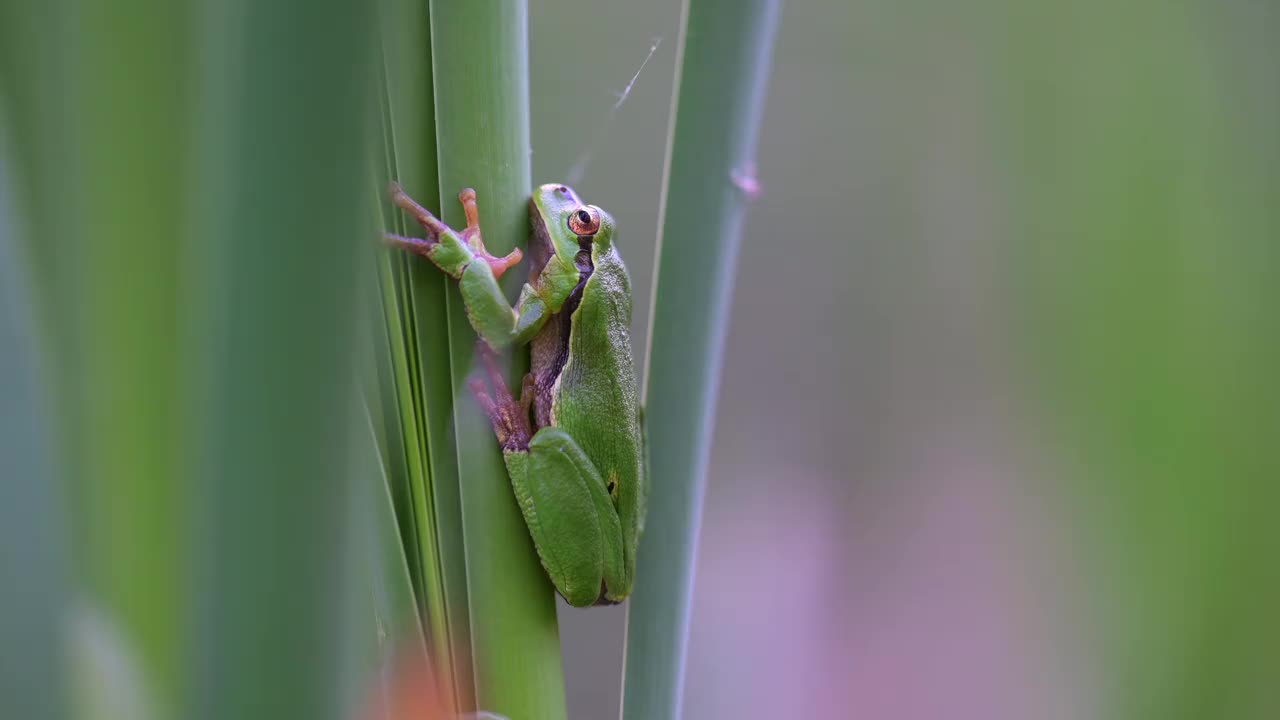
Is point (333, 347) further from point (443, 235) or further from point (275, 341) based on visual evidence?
point (443, 235)

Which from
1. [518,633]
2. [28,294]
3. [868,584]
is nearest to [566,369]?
[518,633]

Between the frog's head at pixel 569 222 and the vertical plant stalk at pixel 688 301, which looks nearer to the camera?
the vertical plant stalk at pixel 688 301

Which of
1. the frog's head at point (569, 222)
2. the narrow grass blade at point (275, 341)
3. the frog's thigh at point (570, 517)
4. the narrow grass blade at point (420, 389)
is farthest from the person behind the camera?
the frog's head at point (569, 222)

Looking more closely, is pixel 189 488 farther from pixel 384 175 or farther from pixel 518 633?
pixel 518 633

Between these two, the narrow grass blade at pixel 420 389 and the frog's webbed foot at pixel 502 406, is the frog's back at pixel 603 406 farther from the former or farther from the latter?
the narrow grass blade at pixel 420 389

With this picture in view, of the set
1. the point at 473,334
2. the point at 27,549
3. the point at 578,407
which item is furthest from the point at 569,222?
the point at 27,549

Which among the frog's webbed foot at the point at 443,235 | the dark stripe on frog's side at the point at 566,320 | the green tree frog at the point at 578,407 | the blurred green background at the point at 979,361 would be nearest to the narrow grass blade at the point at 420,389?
the frog's webbed foot at the point at 443,235

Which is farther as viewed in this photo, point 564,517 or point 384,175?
point 564,517

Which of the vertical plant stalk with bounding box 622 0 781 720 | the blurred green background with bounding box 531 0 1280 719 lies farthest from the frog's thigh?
the blurred green background with bounding box 531 0 1280 719
